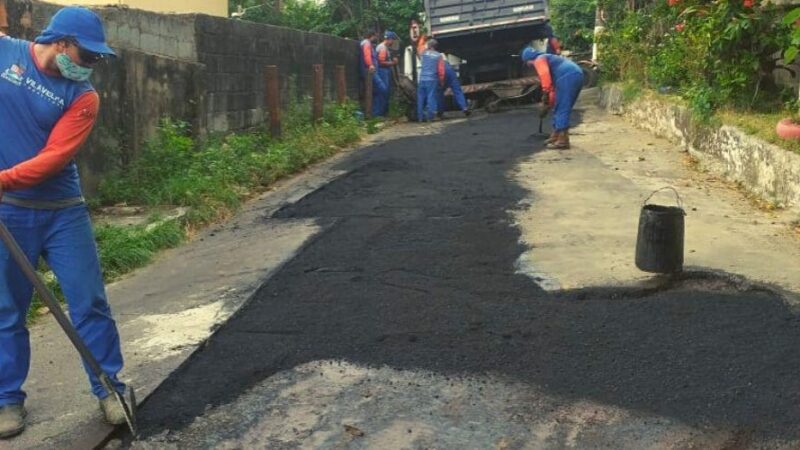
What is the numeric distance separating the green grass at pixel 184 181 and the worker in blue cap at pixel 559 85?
307 cm

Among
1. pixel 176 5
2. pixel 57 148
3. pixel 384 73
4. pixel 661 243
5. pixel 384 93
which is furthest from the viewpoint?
pixel 176 5

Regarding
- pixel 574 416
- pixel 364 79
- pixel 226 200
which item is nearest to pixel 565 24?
pixel 364 79

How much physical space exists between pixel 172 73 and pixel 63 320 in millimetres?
6004

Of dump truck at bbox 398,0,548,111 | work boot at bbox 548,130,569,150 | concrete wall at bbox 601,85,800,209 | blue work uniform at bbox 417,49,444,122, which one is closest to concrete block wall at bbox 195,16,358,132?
blue work uniform at bbox 417,49,444,122

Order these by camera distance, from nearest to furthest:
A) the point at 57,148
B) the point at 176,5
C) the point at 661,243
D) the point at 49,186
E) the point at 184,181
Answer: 1. the point at 57,148
2. the point at 49,186
3. the point at 661,243
4. the point at 184,181
5. the point at 176,5

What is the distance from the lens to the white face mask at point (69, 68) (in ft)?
10.2

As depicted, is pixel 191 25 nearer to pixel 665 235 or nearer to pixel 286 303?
pixel 286 303

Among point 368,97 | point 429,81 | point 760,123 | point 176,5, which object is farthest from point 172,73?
point 176,5

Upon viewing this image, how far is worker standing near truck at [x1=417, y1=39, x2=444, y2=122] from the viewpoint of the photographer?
603 inches

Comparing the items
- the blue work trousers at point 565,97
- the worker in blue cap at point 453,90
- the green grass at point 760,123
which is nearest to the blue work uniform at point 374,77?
the worker in blue cap at point 453,90

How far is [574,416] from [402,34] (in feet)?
71.7

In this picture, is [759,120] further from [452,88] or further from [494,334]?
[452,88]

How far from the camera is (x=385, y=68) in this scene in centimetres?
1673

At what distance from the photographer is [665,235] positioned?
504 centimetres
